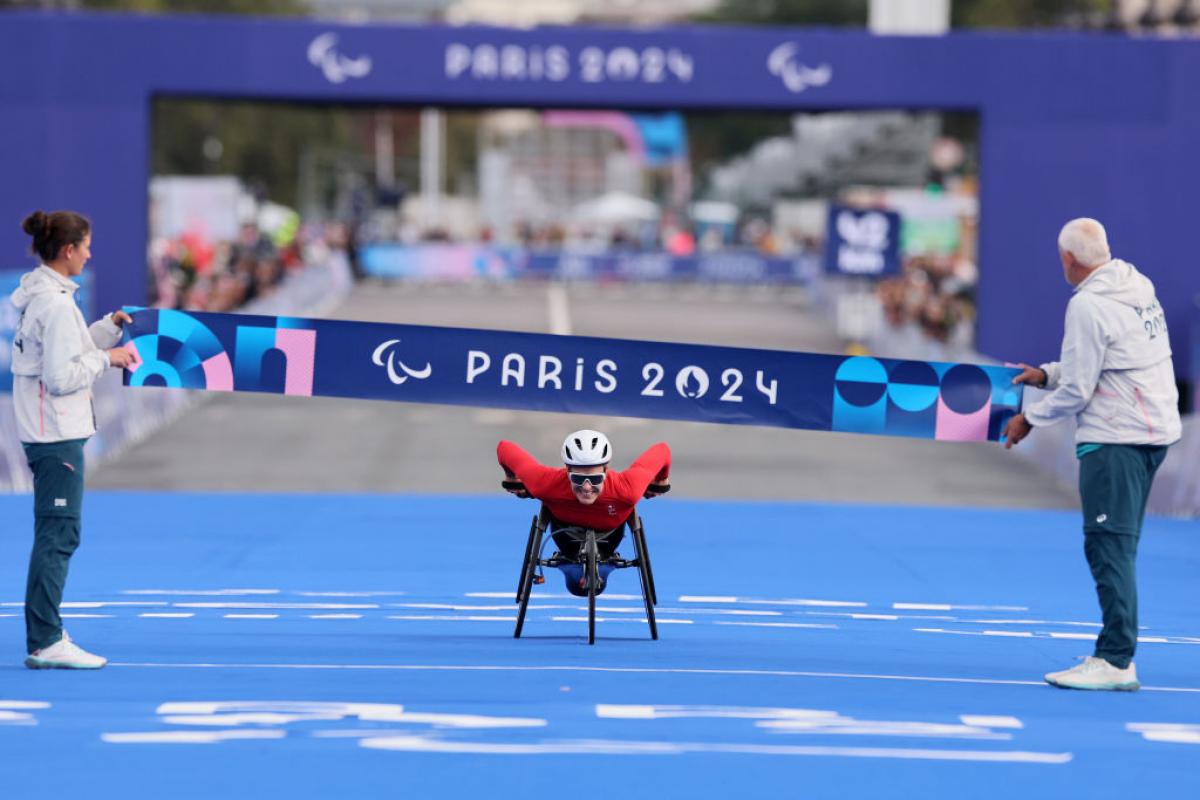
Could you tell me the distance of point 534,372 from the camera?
12.3 m

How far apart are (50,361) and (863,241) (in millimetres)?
27314

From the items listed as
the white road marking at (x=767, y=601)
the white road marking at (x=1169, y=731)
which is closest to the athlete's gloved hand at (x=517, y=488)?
the white road marking at (x=767, y=601)

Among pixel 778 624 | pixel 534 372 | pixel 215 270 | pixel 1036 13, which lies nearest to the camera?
pixel 778 624

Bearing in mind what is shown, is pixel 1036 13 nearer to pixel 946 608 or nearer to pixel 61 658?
pixel 946 608

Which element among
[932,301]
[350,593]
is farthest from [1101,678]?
[932,301]

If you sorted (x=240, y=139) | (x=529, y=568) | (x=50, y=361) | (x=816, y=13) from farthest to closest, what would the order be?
(x=816, y=13)
(x=240, y=139)
(x=529, y=568)
(x=50, y=361)

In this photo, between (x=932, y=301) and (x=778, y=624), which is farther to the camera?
(x=932, y=301)

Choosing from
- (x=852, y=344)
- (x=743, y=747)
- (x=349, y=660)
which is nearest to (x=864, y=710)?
(x=743, y=747)

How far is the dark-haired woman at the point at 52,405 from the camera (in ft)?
31.5

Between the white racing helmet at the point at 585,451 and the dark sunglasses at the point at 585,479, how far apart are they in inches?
2.3

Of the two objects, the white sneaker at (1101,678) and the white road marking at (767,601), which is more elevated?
the white sneaker at (1101,678)

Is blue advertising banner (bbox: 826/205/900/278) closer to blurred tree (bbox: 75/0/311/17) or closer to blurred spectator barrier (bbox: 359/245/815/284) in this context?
blurred spectator barrier (bbox: 359/245/815/284)

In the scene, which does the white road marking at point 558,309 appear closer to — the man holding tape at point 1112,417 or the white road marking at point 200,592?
the white road marking at point 200,592

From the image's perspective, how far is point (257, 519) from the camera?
18578mm
